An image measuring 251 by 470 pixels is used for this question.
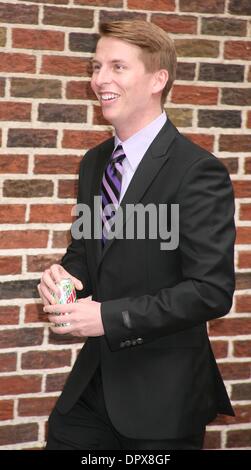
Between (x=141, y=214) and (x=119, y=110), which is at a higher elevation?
(x=119, y=110)

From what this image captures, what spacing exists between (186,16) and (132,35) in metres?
0.88

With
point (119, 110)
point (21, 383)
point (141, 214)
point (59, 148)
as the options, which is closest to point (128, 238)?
point (141, 214)

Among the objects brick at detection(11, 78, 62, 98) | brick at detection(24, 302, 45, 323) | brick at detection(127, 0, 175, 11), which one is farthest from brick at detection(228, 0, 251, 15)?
brick at detection(24, 302, 45, 323)

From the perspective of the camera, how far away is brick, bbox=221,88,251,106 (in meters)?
2.75

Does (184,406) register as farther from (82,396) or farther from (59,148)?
(59,148)

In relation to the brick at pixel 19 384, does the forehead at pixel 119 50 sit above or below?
above

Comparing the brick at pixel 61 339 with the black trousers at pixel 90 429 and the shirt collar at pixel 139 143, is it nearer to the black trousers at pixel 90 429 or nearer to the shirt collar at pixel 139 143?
the black trousers at pixel 90 429

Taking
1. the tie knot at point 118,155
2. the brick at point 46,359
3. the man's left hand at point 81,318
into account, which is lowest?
the brick at point 46,359

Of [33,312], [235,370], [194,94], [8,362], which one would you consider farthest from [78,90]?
[235,370]

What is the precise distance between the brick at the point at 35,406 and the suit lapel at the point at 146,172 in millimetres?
1067

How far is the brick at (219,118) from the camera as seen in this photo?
2.74m

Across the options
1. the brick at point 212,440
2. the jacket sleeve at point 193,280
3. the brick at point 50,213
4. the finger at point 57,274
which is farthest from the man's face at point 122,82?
the brick at point 212,440

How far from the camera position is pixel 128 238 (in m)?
Answer: 1.83

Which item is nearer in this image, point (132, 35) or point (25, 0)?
point (132, 35)
